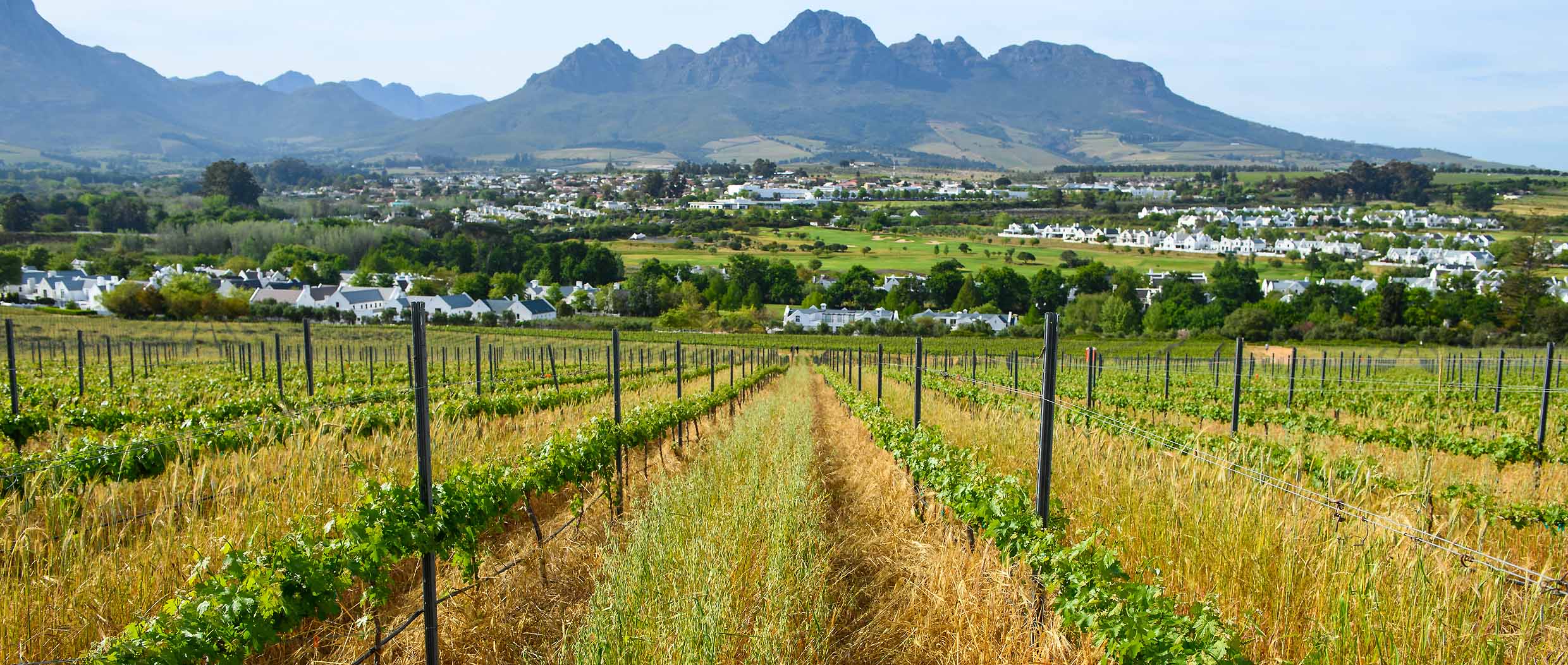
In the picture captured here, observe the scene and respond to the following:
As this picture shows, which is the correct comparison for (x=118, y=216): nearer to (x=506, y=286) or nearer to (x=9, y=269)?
(x=9, y=269)

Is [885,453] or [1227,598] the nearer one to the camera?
[1227,598]

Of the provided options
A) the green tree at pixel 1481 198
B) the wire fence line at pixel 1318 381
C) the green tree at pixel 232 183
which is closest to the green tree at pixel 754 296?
the wire fence line at pixel 1318 381

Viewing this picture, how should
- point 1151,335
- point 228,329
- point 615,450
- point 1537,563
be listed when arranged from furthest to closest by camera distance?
point 1151,335
point 228,329
point 615,450
point 1537,563

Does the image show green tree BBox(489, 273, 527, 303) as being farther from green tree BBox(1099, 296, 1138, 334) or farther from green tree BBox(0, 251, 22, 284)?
green tree BBox(1099, 296, 1138, 334)

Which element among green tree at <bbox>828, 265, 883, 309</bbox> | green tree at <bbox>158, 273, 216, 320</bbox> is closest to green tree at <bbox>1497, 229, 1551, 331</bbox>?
green tree at <bbox>828, 265, 883, 309</bbox>

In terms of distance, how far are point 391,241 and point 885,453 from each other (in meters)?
119

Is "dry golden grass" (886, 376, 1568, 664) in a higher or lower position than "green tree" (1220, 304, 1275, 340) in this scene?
higher

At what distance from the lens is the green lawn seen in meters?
105

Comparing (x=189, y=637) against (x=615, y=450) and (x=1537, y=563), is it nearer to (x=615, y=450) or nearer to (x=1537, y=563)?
(x=615, y=450)

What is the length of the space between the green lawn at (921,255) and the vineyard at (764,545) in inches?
3700

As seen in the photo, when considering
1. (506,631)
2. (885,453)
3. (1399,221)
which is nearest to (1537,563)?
(885,453)

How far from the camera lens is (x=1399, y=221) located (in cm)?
14175

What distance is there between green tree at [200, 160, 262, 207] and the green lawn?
3277 inches

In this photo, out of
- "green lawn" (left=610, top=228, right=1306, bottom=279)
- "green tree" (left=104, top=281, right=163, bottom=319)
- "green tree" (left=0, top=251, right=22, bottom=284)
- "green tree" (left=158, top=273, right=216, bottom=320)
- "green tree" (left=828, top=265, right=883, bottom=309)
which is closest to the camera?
"green tree" (left=158, top=273, right=216, bottom=320)
